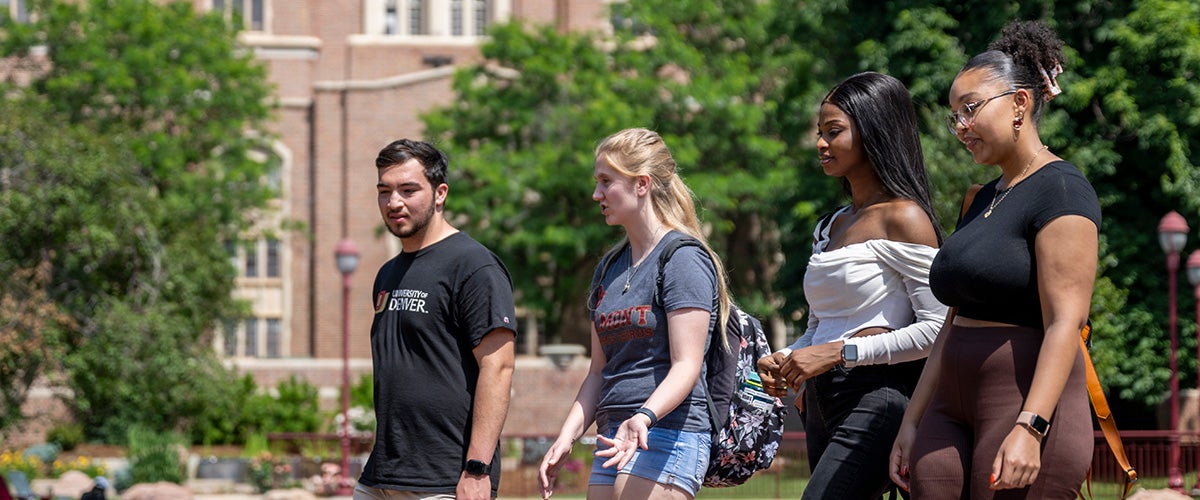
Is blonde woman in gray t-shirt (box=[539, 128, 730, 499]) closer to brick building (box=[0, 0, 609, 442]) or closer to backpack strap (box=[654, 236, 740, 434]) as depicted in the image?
backpack strap (box=[654, 236, 740, 434])

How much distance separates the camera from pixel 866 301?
4762mm

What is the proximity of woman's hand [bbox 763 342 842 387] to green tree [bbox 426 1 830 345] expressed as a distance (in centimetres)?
2992

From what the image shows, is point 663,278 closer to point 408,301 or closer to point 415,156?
point 408,301

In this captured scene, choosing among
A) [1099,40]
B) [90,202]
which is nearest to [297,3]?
[90,202]

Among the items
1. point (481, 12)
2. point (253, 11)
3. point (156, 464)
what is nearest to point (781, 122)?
point (156, 464)

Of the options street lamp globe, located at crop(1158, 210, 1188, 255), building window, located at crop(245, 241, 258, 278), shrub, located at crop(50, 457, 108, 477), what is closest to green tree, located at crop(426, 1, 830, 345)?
shrub, located at crop(50, 457, 108, 477)

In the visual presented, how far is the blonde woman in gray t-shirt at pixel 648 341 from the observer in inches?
182

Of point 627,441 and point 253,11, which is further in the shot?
point 253,11

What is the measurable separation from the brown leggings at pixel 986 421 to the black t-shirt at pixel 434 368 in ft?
5.38

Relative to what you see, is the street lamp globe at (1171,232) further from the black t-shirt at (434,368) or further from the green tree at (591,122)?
the black t-shirt at (434,368)

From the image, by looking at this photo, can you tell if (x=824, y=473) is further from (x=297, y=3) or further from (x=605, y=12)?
(x=297, y=3)

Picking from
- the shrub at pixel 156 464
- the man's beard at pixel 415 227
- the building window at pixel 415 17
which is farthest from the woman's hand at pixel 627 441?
the building window at pixel 415 17

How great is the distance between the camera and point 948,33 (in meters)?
26.7

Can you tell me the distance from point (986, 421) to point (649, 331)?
1.16 m
